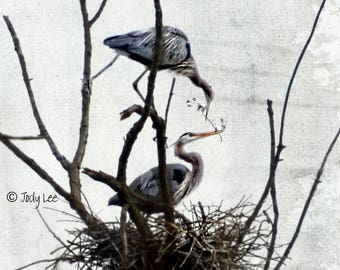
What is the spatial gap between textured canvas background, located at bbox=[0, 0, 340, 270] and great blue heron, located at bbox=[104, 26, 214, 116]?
0.46 ft

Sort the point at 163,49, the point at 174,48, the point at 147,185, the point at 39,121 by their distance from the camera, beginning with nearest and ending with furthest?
the point at 39,121 → the point at 147,185 → the point at 163,49 → the point at 174,48

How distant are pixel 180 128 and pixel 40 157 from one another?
32 cm

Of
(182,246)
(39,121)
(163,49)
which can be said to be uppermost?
(163,49)

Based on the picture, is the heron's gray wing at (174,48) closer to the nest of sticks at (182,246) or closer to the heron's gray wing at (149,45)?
the heron's gray wing at (149,45)

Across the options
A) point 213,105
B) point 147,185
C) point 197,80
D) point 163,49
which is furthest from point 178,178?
point 213,105

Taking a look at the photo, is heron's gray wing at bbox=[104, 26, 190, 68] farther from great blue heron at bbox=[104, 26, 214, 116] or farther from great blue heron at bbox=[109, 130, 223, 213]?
great blue heron at bbox=[109, 130, 223, 213]

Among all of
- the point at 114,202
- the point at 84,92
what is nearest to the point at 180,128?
the point at 114,202

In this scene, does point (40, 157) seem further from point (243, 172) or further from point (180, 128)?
point (243, 172)

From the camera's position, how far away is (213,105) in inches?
83.8

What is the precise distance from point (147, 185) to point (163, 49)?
0.97 feet

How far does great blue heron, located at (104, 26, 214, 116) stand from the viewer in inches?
71.5

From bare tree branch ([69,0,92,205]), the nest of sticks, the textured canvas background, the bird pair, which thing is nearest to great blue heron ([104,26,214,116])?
the bird pair

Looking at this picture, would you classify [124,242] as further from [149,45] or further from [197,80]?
[197,80]

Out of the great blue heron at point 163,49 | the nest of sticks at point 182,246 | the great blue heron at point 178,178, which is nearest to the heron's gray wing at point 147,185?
the great blue heron at point 178,178
